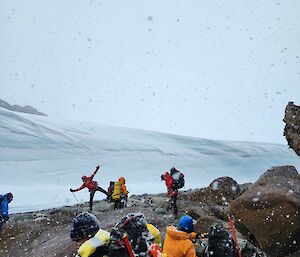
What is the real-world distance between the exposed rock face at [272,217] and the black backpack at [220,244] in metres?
2.31

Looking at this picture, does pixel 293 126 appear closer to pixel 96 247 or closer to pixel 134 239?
pixel 134 239

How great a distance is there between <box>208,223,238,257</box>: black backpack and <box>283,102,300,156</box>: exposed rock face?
184 inches

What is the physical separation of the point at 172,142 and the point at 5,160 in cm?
2033

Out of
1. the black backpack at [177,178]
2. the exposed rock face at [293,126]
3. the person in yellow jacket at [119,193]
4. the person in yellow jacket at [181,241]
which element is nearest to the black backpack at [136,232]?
the person in yellow jacket at [181,241]

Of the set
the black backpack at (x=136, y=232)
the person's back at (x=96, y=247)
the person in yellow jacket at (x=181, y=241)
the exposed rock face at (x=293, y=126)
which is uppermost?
the exposed rock face at (x=293, y=126)

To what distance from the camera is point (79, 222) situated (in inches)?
113

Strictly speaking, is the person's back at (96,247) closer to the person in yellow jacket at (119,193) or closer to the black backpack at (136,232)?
the black backpack at (136,232)

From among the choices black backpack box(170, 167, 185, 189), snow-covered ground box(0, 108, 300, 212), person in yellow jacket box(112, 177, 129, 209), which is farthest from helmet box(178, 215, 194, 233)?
snow-covered ground box(0, 108, 300, 212)

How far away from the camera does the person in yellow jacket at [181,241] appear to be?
146 inches

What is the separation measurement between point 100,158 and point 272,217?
23.9 m

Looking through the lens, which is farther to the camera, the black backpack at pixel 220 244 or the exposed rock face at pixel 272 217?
the exposed rock face at pixel 272 217

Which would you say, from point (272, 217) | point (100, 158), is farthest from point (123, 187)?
point (100, 158)

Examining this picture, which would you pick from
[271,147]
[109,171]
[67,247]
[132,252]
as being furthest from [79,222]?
[271,147]

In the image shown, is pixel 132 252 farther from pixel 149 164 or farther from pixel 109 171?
pixel 149 164
